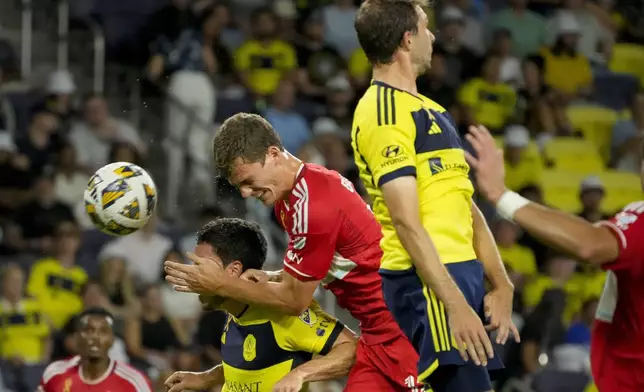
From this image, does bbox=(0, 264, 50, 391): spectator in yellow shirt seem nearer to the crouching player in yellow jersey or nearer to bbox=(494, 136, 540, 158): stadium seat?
the crouching player in yellow jersey

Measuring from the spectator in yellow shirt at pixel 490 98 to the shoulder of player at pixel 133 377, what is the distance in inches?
282

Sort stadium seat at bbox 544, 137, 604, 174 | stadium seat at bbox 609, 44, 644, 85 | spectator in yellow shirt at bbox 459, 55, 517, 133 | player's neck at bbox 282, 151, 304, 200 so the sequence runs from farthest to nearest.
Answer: stadium seat at bbox 609, 44, 644, 85 < stadium seat at bbox 544, 137, 604, 174 < spectator in yellow shirt at bbox 459, 55, 517, 133 < player's neck at bbox 282, 151, 304, 200

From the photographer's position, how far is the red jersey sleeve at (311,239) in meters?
5.24

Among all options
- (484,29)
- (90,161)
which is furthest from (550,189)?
(90,161)

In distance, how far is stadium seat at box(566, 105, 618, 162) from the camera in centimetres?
1491

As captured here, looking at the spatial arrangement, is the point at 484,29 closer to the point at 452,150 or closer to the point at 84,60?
the point at 84,60

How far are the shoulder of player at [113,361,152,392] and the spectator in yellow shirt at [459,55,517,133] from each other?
7.16 m

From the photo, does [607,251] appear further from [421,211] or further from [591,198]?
[591,198]

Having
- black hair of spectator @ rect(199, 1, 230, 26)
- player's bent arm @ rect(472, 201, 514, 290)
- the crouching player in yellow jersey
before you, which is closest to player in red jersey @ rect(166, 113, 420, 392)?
the crouching player in yellow jersey

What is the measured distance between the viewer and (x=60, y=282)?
1076 cm

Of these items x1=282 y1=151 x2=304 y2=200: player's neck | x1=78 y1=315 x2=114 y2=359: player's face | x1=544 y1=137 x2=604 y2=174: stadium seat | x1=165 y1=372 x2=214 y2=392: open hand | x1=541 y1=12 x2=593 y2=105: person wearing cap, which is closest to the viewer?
x1=282 y1=151 x2=304 y2=200: player's neck

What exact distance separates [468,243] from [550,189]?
880cm

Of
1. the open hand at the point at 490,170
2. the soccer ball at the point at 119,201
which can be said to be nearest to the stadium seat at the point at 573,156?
the soccer ball at the point at 119,201

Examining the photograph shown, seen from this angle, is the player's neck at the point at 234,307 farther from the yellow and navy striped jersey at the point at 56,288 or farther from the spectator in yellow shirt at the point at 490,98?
the spectator in yellow shirt at the point at 490,98
